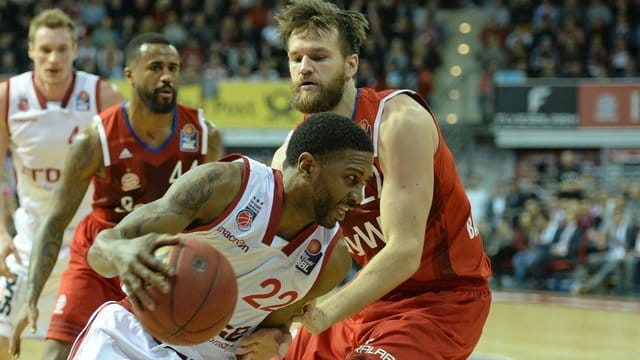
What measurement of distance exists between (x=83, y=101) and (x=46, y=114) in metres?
0.24

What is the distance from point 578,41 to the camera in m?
17.1

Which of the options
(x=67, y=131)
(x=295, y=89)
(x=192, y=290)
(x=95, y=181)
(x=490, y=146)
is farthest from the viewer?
(x=490, y=146)

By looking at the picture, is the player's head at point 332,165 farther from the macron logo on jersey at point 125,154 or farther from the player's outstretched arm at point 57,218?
the macron logo on jersey at point 125,154

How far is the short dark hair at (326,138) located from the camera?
3.40 m

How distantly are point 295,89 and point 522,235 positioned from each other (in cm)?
967

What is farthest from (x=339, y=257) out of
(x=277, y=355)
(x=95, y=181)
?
(x=95, y=181)

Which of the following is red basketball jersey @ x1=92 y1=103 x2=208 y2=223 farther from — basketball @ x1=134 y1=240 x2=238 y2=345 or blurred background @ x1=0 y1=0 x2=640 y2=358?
blurred background @ x1=0 y1=0 x2=640 y2=358

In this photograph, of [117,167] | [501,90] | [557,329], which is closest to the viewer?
[117,167]

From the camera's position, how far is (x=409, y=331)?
4.04m

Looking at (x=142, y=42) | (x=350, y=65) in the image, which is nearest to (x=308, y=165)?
(x=350, y=65)

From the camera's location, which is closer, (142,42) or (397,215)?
(397,215)

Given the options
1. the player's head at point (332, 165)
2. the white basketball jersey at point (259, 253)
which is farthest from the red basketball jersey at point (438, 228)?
the player's head at point (332, 165)

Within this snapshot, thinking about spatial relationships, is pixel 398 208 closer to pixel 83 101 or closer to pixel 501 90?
pixel 83 101

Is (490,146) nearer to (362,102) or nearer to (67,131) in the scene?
(67,131)
